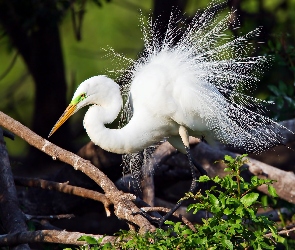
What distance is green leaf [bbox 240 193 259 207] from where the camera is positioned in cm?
224

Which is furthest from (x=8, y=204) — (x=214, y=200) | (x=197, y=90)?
(x=214, y=200)

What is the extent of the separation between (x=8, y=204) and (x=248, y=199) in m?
1.31

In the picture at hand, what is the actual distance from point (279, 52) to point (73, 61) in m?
6.14

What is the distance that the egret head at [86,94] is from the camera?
336cm

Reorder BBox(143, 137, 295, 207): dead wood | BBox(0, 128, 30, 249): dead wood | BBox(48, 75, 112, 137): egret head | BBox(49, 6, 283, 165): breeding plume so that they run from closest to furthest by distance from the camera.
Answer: BBox(0, 128, 30, 249): dead wood
BBox(48, 75, 112, 137): egret head
BBox(49, 6, 283, 165): breeding plume
BBox(143, 137, 295, 207): dead wood

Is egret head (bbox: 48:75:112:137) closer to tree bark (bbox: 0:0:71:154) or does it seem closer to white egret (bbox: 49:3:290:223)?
white egret (bbox: 49:3:290:223)

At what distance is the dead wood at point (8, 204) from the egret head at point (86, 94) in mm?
284

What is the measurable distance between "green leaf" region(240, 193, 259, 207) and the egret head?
4.21 ft

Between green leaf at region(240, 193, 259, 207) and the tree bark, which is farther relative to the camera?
the tree bark

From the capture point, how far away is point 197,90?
Result: 147 inches

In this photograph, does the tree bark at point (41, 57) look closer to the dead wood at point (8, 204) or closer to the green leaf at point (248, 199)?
the dead wood at point (8, 204)

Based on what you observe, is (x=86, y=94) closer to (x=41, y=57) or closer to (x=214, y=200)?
(x=214, y=200)

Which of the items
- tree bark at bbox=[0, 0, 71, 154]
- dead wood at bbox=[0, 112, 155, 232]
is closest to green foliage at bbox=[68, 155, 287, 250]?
dead wood at bbox=[0, 112, 155, 232]

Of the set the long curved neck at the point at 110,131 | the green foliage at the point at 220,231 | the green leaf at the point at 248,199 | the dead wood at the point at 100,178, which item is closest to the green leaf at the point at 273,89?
the long curved neck at the point at 110,131
